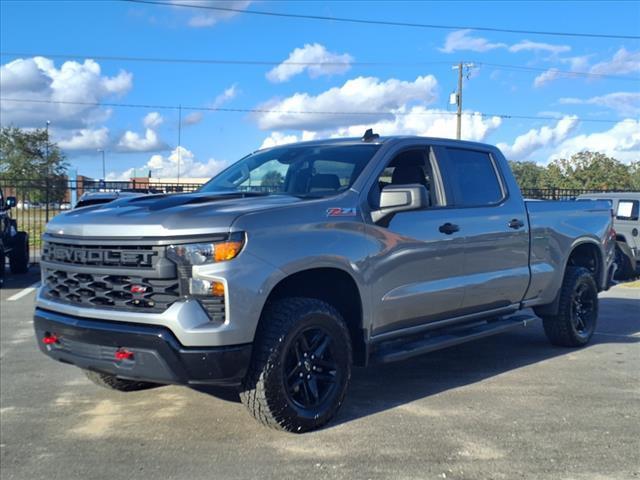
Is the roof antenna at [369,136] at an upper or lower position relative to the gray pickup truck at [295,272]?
upper

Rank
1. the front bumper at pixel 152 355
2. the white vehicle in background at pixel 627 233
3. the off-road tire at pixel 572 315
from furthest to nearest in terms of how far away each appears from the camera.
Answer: the white vehicle in background at pixel 627 233, the off-road tire at pixel 572 315, the front bumper at pixel 152 355

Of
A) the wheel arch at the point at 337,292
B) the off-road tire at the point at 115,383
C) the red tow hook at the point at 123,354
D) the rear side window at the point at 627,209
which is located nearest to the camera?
the red tow hook at the point at 123,354

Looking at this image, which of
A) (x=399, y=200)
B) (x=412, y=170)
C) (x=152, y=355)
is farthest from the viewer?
(x=412, y=170)

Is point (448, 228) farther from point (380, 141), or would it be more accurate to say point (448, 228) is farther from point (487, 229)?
point (380, 141)

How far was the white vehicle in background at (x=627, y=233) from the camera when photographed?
13016 mm

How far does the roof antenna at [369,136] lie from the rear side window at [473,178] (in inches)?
28.0

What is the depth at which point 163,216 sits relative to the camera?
12.8 ft

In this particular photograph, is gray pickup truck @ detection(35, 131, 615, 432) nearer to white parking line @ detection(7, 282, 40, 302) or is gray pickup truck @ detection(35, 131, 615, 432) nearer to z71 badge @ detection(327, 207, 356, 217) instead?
z71 badge @ detection(327, 207, 356, 217)

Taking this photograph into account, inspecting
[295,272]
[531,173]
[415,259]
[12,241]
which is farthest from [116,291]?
[531,173]

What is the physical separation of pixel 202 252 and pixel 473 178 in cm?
294

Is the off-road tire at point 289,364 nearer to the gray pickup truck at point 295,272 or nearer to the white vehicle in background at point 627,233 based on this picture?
the gray pickup truck at point 295,272

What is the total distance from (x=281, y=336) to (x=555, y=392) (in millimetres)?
2532

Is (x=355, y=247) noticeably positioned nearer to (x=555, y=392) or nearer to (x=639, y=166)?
(x=555, y=392)

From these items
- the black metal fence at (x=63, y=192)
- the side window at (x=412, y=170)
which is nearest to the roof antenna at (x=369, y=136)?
the side window at (x=412, y=170)
